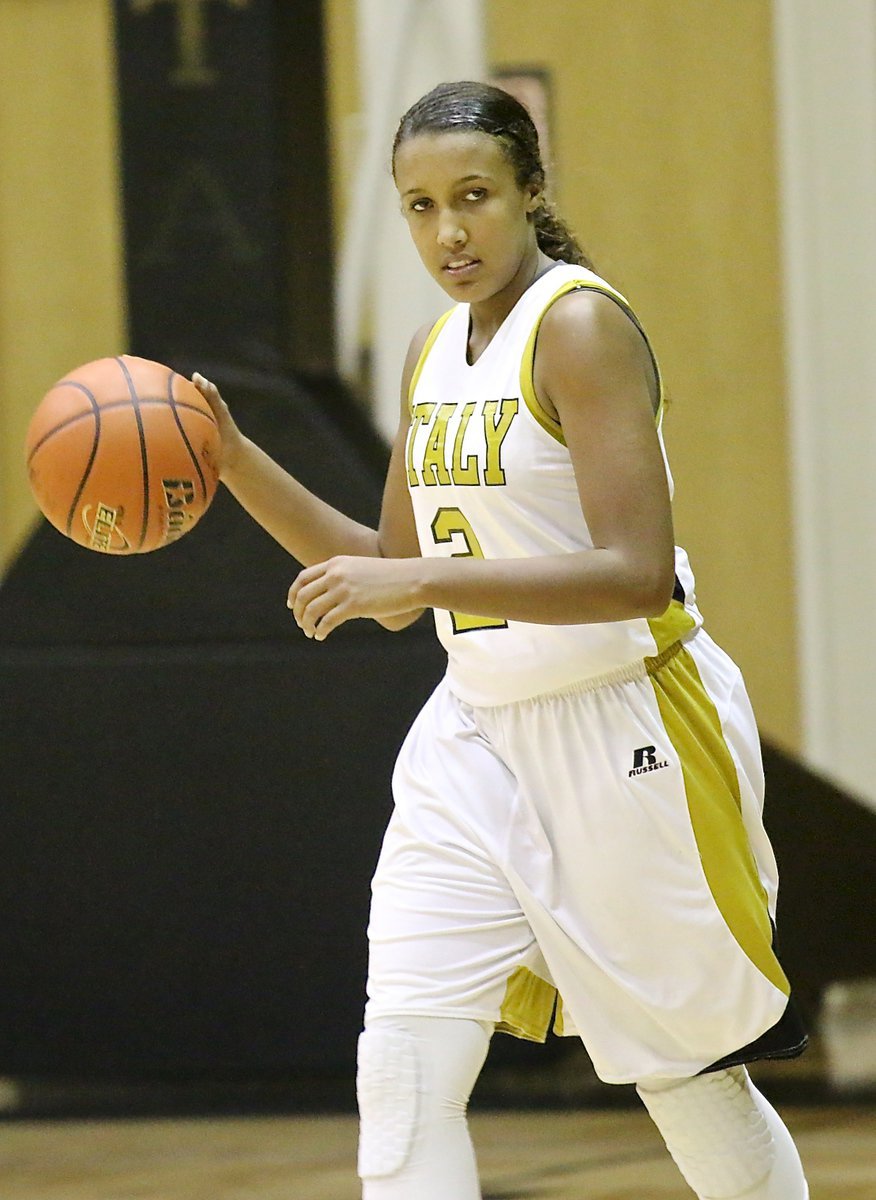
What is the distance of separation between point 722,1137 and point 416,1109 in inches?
17.7

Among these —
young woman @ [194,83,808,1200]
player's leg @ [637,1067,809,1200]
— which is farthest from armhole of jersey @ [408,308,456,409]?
player's leg @ [637,1067,809,1200]

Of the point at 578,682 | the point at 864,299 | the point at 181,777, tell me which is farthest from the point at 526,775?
the point at 864,299

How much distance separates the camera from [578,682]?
102 inches

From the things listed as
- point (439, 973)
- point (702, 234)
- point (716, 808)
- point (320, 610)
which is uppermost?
point (702, 234)

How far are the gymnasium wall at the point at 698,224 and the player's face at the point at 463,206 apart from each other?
12.7 feet

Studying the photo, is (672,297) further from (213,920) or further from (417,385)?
(417,385)

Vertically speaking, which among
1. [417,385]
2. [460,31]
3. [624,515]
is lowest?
[624,515]

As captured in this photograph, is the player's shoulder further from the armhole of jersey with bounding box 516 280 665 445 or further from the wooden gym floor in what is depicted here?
the wooden gym floor

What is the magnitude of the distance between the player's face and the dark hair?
0.5 inches

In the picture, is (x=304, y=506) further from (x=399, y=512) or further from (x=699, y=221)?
(x=699, y=221)

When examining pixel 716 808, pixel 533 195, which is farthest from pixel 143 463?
pixel 716 808

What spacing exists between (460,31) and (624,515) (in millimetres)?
2548

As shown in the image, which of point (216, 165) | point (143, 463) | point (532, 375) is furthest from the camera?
point (216, 165)

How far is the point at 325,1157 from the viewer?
404 cm
